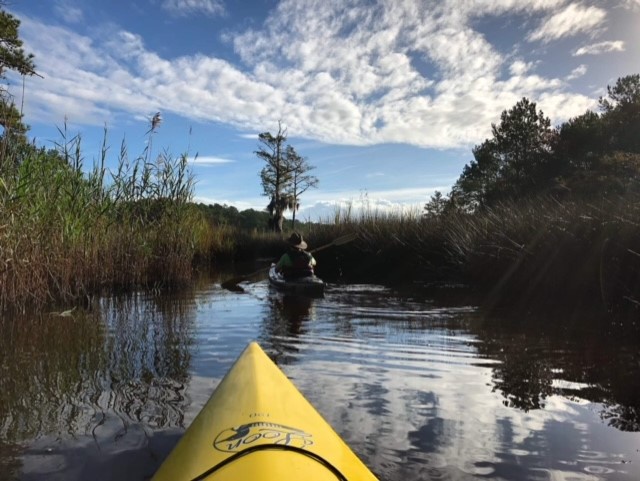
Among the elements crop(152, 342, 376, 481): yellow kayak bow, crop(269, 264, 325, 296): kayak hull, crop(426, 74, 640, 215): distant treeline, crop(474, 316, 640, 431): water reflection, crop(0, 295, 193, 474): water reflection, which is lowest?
crop(0, 295, 193, 474): water reflection

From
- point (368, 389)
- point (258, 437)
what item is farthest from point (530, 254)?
point (258, 437)

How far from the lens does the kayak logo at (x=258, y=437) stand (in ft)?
5.71

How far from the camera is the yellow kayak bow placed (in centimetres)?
159

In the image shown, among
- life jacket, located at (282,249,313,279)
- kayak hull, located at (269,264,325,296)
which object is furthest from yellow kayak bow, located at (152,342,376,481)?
life jacket, located at (282,249,313,279)

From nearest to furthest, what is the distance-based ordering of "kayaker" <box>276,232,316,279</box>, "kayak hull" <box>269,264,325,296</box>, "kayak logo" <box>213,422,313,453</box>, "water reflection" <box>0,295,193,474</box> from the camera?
1. "kayak logo" <box>213,422,313,453</box>
2. "water reflection" <box>0,295,193,474</box>
3. "kayak hull" <box>269,264,325,296</box>
4. "kayaker" <box>276,232,316,279</box>

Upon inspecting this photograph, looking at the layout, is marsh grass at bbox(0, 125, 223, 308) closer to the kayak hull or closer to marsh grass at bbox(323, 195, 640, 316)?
the kayak hull

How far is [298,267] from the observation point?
398 inches

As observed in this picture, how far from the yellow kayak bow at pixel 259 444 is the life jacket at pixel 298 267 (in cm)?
763

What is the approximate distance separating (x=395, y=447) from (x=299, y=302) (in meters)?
6.40

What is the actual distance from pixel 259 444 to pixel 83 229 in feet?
23.3

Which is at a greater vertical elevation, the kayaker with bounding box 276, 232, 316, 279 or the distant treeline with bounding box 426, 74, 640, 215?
the distant treeline with bounding box 426, 74, 640, 215

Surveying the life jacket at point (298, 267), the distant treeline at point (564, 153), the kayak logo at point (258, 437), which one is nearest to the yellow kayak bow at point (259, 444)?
the kayak logo at point (258, 437)

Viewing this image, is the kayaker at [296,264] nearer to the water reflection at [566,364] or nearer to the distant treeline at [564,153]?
the water reflection at [566,364]

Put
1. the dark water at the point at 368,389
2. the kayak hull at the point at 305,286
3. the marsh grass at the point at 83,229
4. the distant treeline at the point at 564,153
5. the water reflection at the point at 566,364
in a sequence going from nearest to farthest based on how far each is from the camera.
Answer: the dark water at the point at 368,389 → the water reflection at the point at 566,364 → the marsh grass at the point at 83,229 → the kayak hull at the point at 305,286 → the distant treeline at the point at 564,153
